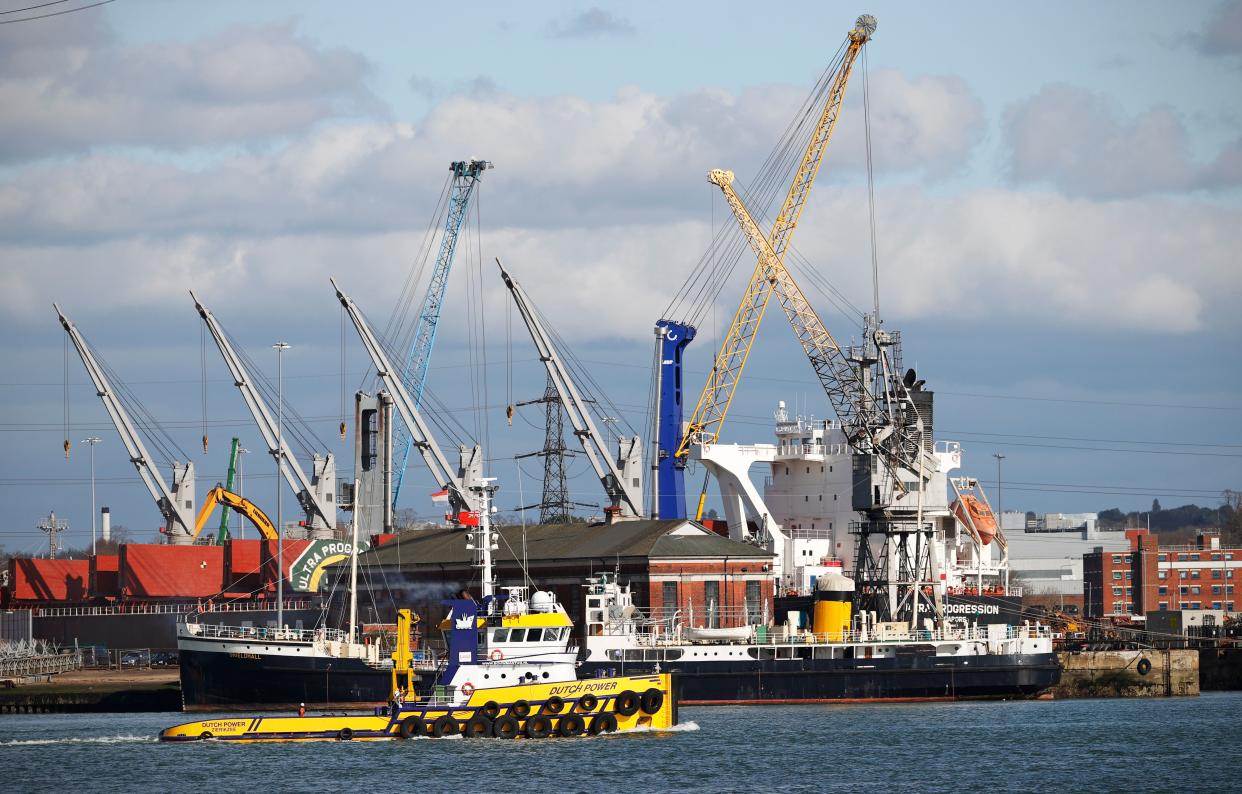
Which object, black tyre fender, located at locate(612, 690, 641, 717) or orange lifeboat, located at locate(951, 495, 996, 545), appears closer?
black tyre fender, located at locate(612, 690, 641, 717)

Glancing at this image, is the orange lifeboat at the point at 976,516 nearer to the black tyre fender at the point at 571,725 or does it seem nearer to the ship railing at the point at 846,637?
the ship railing at the point at 846,637

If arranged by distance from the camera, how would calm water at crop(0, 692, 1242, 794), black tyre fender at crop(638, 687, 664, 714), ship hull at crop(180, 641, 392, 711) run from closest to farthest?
calm water at crop(0, 692, 1242, 794) < black tyre fender at crop(638, 687, 664, 714) < ship hull at crop(180, 641, 392, 711)

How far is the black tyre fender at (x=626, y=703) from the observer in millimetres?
64938

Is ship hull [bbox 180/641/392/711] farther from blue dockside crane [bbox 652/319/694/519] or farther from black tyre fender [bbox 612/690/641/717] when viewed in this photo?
blue dockside crane [bbox 652/319/694/519]

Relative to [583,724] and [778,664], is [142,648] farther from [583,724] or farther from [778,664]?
[583,724]

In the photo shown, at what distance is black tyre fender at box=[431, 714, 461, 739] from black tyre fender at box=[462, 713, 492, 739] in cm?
35

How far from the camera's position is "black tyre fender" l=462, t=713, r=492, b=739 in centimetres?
6356

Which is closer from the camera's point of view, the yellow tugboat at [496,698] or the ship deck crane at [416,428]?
the yellow tugboat at [496,698]

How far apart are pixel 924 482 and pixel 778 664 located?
17.5 meters

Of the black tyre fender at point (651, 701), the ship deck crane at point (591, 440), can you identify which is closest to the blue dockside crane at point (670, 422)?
the ship deck crane at point (591, 440)

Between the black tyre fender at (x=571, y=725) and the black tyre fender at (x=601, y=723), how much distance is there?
0.33 meters

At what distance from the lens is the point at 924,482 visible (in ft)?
320

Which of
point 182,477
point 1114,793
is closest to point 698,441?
point 182,477

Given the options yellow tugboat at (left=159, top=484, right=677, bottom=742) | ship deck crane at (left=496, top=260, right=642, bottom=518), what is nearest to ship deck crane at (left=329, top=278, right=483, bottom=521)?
ship deck crane at (left=496, top=260, right=642, bottom=518)
